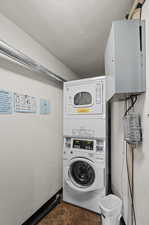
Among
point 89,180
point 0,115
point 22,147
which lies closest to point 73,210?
point 89,180

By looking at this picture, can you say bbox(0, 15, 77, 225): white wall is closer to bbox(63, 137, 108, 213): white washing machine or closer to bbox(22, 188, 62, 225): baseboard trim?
bbox(22, 188, 62, 225): baseboard trim

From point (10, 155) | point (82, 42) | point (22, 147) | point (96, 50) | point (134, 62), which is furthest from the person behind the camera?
point (96, 50)

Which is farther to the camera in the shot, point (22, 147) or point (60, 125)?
point (60, 125)

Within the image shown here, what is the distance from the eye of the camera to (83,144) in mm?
1947

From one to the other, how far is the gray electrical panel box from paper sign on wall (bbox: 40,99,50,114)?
1.22 meters


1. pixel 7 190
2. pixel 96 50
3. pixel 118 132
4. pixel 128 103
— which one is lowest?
pixel 7 190

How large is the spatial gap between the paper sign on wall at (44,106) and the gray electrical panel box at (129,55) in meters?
1.22

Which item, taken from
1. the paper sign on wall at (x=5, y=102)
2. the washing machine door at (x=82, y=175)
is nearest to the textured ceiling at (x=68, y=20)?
the paper sign on wall at (x=5, y=102)

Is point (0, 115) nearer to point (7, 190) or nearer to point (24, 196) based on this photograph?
point (7, 190)

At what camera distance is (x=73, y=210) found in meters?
1.89

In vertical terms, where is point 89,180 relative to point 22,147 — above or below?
below

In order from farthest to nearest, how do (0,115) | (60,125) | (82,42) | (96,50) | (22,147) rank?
(60,125), (96,50), (82,42), (22,147), (0,115)

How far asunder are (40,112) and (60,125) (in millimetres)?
659

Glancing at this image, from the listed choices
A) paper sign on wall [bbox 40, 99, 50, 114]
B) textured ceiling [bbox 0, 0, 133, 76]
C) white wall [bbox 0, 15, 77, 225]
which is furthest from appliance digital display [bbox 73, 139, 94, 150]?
textured ceiling [bbox 0, 0, 133, 76]
